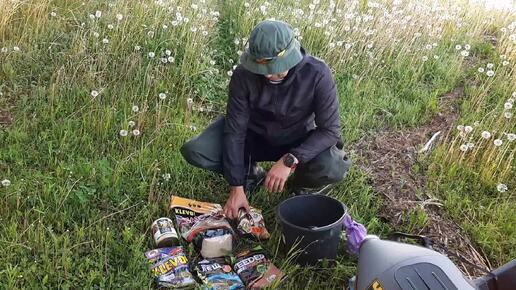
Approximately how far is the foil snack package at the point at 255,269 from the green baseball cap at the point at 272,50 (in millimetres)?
1009

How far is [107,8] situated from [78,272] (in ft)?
8.55

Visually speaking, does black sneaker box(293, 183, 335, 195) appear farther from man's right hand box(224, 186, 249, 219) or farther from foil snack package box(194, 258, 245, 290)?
foil snack package box(194, 258, 245, 290)

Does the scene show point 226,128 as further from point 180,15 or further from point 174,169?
point 180,15

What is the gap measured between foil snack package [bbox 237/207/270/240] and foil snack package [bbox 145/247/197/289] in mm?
375

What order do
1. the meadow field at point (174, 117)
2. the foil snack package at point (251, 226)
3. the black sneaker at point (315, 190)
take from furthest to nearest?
the black sneaker at point (315, 190) < the foil snack package at point (251, 226) < the meadow field at point (174, 117)

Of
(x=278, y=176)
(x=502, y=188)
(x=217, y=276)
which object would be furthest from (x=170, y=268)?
(x=502, y=188)

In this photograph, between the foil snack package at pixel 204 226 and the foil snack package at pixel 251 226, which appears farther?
the foil snack package at pixel 251 226

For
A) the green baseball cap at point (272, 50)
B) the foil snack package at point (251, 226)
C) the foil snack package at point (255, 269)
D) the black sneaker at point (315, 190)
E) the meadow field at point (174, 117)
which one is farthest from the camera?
the black sneaker at point (315, 190)

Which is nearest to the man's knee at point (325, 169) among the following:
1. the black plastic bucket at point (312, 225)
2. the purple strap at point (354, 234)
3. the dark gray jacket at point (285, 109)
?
the dark gray jacket at point (285, 109)

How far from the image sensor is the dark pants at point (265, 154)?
10.7 ft

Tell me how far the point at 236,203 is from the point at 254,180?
420mm

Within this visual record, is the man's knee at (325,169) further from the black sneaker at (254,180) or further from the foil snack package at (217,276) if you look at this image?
the foil snack package at (217,276)

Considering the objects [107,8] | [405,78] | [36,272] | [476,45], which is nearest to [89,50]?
[107,8]

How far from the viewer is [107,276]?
2799 millimetres
